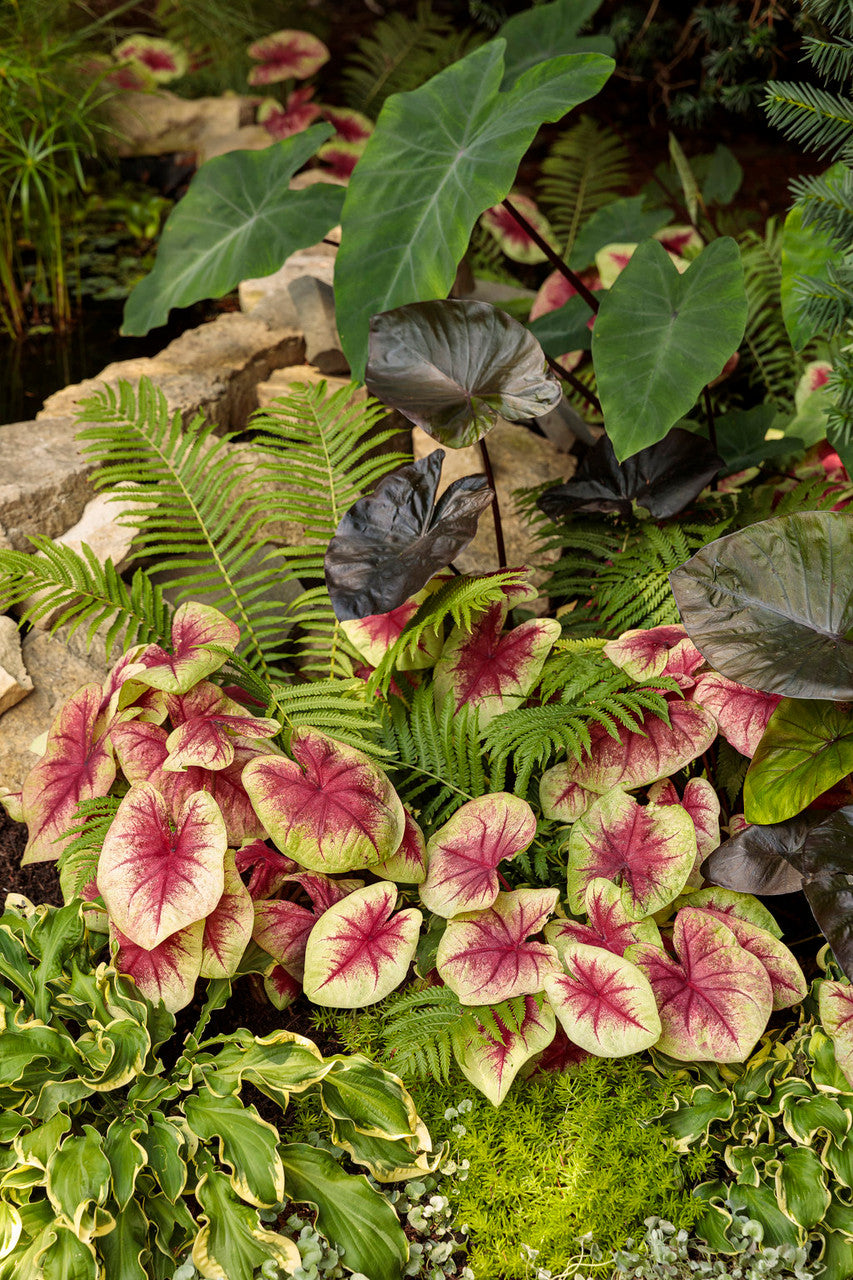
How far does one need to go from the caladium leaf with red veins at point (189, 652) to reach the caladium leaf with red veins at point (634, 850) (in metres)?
0.74

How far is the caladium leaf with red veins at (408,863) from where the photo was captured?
5.78 ft

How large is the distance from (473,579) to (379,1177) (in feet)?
3.55

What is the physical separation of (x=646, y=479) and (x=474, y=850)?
38.6 inches

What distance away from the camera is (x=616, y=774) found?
1.86m

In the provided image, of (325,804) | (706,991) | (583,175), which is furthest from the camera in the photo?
(583,175)

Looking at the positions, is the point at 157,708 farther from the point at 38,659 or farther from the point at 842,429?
the point at 842,429

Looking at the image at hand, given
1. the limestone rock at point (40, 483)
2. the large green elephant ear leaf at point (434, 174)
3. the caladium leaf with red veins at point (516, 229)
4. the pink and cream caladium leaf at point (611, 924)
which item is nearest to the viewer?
the pink and cream caladium leaf at point (611, 924)

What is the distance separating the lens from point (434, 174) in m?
2.34

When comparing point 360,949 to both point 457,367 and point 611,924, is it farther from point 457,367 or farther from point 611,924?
point 457,367

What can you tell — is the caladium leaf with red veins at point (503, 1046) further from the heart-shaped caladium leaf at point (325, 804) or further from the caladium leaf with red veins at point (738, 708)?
the caladium leaf with red veins at point (738, 708)

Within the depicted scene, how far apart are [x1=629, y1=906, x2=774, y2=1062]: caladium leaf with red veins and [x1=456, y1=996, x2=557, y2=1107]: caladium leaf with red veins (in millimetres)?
186

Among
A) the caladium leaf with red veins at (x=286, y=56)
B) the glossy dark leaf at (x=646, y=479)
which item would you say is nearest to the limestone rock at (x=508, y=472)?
the glossy dark leaf at (x=646, y=479)

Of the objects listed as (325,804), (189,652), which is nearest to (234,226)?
(189,652)

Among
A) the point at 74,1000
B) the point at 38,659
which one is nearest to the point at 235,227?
the point at 38,659
